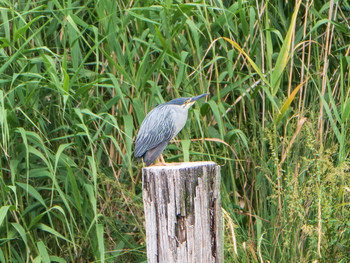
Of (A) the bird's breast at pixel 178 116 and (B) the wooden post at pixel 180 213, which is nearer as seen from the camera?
(B) the wooden post at pixel 180 213

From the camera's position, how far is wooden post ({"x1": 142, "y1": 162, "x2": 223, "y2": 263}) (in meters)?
2.00

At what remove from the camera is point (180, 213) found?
2002 millimetres

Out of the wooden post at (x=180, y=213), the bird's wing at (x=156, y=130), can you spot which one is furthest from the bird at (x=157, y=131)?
the wooden post at (x=180, y=213)

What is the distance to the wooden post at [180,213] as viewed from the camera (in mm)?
2000

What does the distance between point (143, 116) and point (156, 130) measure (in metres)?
0.55

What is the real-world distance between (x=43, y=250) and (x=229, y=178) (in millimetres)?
953

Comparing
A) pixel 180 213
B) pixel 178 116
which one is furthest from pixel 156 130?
pixel 180 213

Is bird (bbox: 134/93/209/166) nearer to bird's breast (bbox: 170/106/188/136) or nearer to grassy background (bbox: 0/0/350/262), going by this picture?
bird's breast (bbox: 170/106/188/136)

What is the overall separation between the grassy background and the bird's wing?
1.22 feet

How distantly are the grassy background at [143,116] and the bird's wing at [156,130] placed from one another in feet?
1.22

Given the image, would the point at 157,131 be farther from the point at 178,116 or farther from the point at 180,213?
the point at 180,213

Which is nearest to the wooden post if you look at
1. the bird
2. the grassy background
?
the bird

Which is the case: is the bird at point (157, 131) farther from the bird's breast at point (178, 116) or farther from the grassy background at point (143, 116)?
the grassy background at point (143, 116)

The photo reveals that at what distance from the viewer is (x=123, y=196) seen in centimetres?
299
